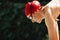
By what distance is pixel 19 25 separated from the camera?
402 cm

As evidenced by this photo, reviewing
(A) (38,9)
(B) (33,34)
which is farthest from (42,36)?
(A) (38,9)

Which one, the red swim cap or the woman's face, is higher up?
the red swim cap

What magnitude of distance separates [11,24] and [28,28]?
8.6 inches

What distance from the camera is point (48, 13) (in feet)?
4.10

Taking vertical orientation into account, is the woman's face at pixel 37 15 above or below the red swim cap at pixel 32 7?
below

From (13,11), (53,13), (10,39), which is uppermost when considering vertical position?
(53,13)

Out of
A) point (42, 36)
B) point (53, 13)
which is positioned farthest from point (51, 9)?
point (42, 36)

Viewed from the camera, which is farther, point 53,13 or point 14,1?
point 14,1

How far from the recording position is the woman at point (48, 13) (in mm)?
1262

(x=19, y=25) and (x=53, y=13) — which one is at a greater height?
(x=53, y=13)

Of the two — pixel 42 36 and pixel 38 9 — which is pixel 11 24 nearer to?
pixel 42 36

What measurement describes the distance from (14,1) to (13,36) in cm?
44

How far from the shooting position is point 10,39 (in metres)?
4.09

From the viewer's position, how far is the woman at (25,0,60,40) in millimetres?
1262
